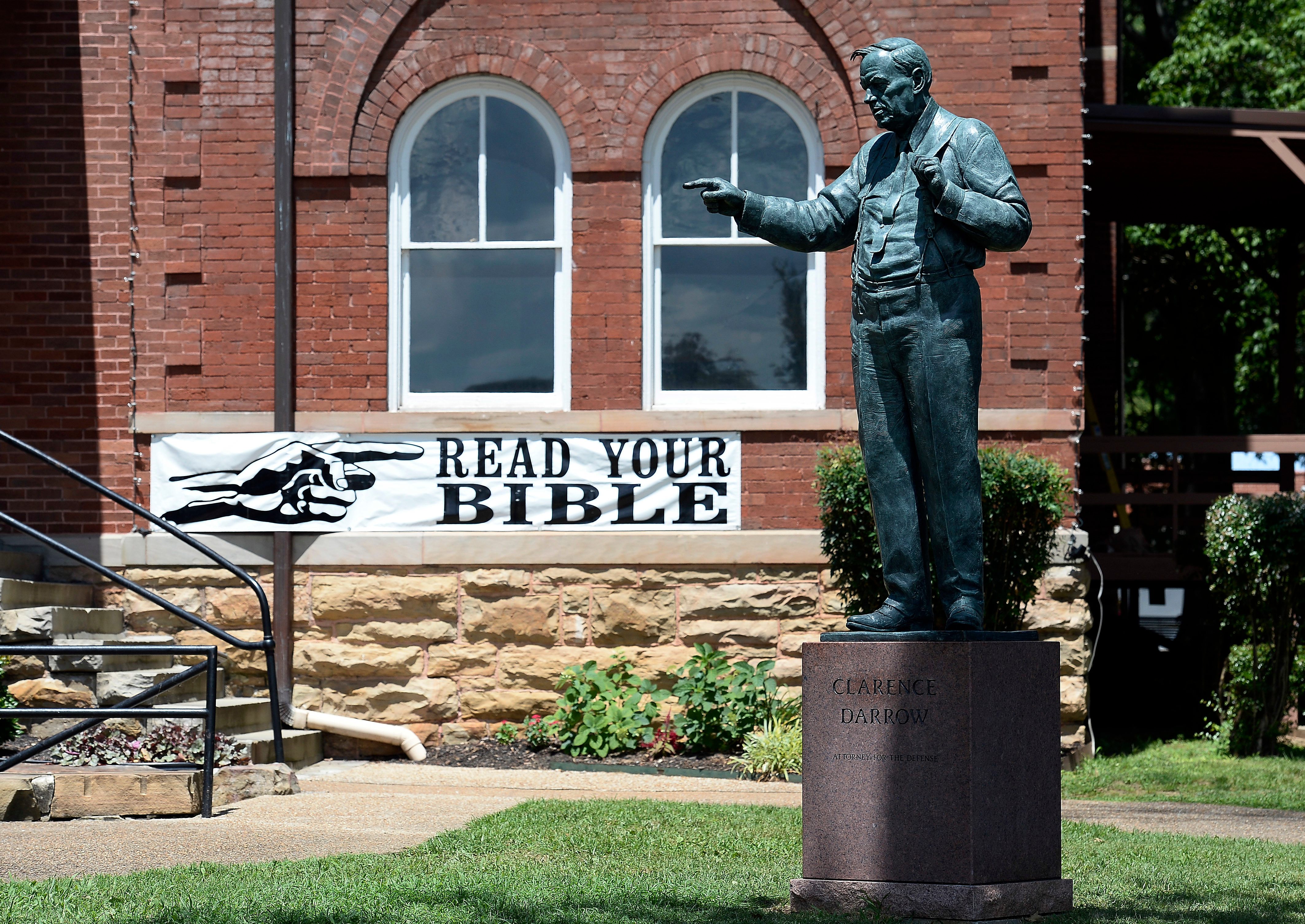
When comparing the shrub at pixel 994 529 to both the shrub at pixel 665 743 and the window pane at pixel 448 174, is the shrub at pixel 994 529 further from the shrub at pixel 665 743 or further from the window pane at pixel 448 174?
the window pane at pixel 448 174

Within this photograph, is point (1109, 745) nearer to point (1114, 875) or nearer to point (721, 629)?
point (721, 629)

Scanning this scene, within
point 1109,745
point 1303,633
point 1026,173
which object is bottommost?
point 1109,745

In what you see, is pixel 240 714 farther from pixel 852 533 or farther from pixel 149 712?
pixel 852 533

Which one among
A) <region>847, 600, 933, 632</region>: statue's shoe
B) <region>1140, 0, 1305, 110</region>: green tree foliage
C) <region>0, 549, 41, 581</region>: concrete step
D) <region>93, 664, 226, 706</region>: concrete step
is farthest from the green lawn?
<region>1140, 0, 1305, 110</region>: green tree foliage

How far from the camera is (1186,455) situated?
19625 millimetres

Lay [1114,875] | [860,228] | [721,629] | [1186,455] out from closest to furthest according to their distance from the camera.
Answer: [860,228] → [1114,875] → [721,629] → [1186,455]

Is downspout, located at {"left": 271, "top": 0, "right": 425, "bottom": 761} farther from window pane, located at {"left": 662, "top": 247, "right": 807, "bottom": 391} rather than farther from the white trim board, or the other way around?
window pane, located at {"left": 662, "top": 247, "right": 807, "bottom": 391}

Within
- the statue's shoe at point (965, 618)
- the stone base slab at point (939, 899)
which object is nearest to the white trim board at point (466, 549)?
the statue's shoe at point (965, 618)

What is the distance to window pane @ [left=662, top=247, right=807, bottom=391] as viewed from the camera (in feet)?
35.6


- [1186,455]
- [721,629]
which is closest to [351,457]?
[721,629]

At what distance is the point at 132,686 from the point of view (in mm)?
9047

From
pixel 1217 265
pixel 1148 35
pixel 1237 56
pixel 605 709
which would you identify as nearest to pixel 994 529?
pixel 605 709

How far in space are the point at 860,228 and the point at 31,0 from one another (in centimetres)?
830

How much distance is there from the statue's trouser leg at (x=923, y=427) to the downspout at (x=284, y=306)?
6072 mm
